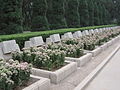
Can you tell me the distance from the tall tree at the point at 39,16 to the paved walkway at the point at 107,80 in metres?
8.73

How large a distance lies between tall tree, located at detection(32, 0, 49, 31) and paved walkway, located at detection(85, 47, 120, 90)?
28.7 ft

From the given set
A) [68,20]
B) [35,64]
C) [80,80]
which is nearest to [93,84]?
[80,80]

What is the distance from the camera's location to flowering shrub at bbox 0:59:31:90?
130 inches

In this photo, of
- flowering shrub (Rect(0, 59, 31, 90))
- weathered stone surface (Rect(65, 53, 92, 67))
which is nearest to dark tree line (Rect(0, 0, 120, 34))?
weathered stone surface (Rect(65, 53, 92, 67))

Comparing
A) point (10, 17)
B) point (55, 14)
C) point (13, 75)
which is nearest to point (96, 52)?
point (13, 75)

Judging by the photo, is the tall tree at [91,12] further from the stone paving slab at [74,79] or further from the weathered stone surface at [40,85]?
the weathered stone surface at [40,85]

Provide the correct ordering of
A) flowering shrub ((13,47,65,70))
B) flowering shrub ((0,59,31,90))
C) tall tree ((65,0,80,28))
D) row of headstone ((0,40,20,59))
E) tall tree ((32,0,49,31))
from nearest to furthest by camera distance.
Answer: flowering shrub ((0,59,31,90))
flowering shrub ((13,47,65,70))
row of headstone ((0,40,20,59))
tall tree ((32,0,49,31))
tall tree ((65,0,80,28))

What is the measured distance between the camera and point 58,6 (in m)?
17.8

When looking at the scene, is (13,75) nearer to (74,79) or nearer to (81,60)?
(74,79)

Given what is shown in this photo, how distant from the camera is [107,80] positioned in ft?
17.1

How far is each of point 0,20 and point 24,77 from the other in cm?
873

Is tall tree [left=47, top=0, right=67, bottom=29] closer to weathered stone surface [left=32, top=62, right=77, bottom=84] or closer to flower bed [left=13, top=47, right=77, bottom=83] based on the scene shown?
flower bed [left=13, top=47, right=77, bottom=83]

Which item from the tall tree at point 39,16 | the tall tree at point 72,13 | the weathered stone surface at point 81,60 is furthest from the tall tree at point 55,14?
the weathered stone surface at point 81,60

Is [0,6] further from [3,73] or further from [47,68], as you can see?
[3,73]
